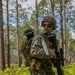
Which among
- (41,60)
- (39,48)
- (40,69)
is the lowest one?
(40,69)

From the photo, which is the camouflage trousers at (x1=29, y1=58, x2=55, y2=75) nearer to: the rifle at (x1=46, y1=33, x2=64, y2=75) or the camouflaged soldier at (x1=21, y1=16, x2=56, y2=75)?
the camouflaged soldier at (x1=21, y1=16, x2=56, y2=75)

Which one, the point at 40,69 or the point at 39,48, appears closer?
the point at 39,48

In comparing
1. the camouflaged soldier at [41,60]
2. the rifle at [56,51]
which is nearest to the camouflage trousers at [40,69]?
the camouflaged soldier at [41,60]

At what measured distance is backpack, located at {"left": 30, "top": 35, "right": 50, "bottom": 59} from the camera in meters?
2.85

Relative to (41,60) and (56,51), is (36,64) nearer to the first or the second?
(41,60)

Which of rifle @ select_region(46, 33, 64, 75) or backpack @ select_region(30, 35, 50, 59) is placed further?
rifle @ select_region(46, 33, 64, 75)

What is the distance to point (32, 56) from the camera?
2.89m

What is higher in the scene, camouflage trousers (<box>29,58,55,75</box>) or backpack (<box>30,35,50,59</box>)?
backpack (<box>30,35,50,59</box>)

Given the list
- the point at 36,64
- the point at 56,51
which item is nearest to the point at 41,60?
the point at 36,64

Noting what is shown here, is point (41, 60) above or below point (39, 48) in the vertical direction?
below

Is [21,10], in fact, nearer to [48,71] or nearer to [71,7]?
[71,7]

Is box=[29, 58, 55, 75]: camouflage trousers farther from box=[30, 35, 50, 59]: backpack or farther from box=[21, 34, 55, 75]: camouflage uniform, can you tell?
box=[30, 35, 50, 59]: backpack

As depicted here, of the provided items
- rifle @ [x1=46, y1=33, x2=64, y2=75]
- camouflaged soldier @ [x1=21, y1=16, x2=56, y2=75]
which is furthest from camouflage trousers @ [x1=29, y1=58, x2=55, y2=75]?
rifle @ [x1=46, y1=33, x2=64, y2=75]

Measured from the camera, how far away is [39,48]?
287 centimetres
